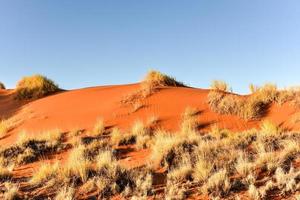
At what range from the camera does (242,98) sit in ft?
66.1

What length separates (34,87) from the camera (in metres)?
28.7

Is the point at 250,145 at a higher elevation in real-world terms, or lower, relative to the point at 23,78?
lower

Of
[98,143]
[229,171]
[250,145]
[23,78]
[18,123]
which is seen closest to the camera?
[229,171]

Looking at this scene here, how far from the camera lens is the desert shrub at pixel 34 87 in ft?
92.6

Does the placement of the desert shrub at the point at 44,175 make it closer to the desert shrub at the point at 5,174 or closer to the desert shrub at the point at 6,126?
the desert shrub at the point at 5,174

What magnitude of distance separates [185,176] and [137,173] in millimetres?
1284

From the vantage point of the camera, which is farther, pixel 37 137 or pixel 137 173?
pixel 37 137

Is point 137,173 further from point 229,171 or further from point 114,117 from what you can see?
point 114,117

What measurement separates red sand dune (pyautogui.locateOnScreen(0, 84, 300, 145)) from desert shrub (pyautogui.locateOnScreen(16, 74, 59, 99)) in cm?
312

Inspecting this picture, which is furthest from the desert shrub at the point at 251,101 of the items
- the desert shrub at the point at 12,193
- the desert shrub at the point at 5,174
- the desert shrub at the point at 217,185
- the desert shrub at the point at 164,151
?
the desert shrub at the point at 12,193

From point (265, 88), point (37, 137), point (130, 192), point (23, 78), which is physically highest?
point (23, 78)

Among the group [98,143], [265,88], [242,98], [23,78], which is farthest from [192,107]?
[23,78]

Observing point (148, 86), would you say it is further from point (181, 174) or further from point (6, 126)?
point (181, 174)

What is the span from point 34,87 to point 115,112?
1069 cm
